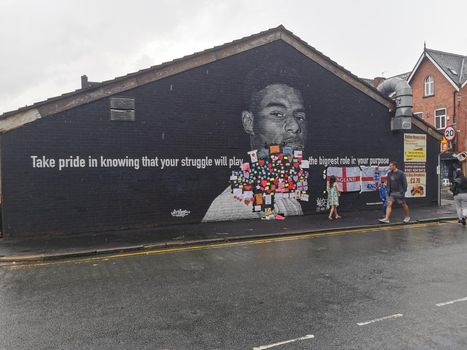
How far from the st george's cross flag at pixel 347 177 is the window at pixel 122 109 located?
7633mm

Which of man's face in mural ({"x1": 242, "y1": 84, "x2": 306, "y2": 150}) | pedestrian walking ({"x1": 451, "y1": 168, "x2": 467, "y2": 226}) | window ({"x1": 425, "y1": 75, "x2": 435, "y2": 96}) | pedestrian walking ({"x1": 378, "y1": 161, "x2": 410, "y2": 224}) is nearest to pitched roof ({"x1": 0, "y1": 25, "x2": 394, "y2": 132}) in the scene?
man's face in mural ({"x1": 242, "y1": 84, "x2": 306, "y2": 150})

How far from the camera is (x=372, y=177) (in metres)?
15.5

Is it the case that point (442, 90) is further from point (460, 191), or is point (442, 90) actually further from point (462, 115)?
point (460, 191)

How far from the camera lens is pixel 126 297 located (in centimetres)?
543

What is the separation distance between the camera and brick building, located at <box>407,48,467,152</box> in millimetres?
30703

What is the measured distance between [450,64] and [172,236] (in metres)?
32.6

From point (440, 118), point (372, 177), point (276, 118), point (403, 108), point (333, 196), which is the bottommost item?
point (333, 196)

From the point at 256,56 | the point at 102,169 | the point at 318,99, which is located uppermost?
the point at 256,56

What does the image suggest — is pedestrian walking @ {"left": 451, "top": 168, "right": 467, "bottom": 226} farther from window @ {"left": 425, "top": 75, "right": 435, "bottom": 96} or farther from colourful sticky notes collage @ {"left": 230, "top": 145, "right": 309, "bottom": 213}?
window @ {"left": 425, "top": 75, "right": 435, "bottom": 96}

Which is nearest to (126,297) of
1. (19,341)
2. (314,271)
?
(19,341)

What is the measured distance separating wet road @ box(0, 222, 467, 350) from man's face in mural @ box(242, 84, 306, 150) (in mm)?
5694

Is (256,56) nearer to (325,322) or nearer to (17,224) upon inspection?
(17,224)

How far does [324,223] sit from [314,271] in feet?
18.7

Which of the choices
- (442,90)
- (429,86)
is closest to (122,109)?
(442,90)
